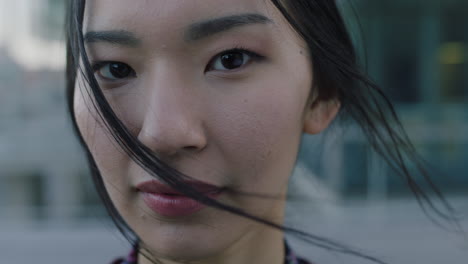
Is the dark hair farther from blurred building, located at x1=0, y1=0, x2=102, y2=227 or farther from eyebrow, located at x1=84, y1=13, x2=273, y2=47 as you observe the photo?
blurred building, located at x1=0, y1=0, x2=102, y2=227

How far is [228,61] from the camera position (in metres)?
0.88

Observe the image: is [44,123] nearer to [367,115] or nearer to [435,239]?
[435,239]

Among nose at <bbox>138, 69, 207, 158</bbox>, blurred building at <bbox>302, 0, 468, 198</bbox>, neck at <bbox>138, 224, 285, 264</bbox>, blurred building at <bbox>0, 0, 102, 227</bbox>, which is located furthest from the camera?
blurred building at <bbox>302, 0, 468, 198</bbox>

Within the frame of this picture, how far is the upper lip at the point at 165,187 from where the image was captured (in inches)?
33.5

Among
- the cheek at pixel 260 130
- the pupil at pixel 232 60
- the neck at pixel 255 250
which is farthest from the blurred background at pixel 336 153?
the pupil at pixel 232 60

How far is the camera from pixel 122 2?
0.86 metres

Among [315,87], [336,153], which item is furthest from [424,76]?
[315,87]

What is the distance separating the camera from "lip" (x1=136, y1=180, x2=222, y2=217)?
0.88 metres

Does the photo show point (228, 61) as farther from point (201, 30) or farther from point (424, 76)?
point (424, 76)

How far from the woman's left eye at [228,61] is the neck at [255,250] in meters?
0.35

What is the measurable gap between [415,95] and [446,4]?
1.20 metres

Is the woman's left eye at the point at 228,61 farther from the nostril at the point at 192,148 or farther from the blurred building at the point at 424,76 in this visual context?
the blurred building at the point at 424,76

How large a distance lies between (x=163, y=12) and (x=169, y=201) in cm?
33

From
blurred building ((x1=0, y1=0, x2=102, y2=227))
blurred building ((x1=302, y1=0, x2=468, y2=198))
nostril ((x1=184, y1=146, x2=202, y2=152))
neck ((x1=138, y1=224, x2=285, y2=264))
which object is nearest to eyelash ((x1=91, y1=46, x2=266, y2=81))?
nostril ((x1=184, y1=146, x2=202, y2=152))
